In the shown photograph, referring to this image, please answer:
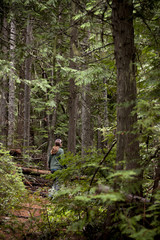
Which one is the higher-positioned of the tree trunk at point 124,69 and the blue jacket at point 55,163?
the tree trunk at point 124,69

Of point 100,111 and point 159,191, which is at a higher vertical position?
point 100,111

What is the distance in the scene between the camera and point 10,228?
4.42 metres

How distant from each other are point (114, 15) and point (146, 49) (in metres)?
1.16

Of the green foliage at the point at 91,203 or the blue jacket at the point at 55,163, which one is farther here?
the blue jacket at the point at 55,163

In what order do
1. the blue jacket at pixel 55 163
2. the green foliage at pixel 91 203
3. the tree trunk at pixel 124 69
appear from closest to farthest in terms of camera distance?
the green foliage at pixel 91 203
the tree trunk at pixel 124 69
the blue jacket at pixel 55 163

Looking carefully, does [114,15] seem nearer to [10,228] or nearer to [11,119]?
[10,228]

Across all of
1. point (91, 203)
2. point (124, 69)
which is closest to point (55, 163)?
point (91, 203)

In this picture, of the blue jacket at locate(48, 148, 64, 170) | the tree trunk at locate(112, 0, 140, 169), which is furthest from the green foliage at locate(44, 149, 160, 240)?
the blue jacket at locate(48, 148, 64, 170)

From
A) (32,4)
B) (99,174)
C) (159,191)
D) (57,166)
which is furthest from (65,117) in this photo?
(159,191)

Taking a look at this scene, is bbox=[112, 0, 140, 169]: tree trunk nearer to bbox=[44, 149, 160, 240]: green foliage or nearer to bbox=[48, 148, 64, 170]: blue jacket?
bbox=[44, 149, 160, 240]: green foliage

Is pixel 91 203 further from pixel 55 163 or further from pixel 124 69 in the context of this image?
pixel 55 163

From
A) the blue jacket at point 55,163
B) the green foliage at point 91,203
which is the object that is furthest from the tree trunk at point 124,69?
the blue jacket at point 55,163

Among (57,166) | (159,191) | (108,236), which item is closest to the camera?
(159,191)

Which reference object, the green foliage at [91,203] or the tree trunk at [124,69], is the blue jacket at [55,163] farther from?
the tree trunk at [124,69]
